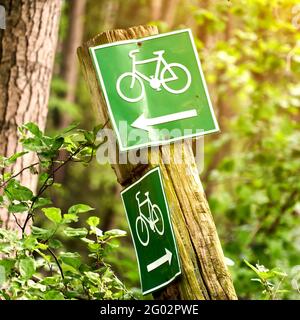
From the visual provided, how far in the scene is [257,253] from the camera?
197 inches

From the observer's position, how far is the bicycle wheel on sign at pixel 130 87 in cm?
215

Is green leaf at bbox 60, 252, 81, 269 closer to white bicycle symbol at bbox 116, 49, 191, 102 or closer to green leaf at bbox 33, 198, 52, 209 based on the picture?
green leaf at bbox 33, 198, 52, 209

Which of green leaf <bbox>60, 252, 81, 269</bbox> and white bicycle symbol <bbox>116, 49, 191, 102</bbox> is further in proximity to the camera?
green leaf <bbox>60, 252, 81, 269</bbox>

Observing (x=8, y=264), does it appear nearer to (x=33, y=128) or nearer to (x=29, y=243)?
→ (x=29, y=243)

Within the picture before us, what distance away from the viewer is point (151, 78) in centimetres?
218

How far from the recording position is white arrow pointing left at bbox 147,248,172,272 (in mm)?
2080

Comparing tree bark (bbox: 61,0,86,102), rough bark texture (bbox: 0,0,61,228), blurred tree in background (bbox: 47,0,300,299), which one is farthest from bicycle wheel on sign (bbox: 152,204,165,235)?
tree bark (bbox: 61,0,86,102)

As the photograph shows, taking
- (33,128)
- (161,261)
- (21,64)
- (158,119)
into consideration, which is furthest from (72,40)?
(161,261)

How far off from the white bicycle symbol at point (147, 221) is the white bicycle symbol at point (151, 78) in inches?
13.0

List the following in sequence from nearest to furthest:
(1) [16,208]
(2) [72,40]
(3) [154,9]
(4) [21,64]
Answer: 1. (1) [16,208]
2. (4) [21,64]
3. (3) [154,9]
4. (2) [72,40]

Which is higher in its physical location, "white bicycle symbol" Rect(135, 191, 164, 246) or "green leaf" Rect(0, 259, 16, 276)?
"white bicycle symbol" Rect(135, 191, 164, 246)

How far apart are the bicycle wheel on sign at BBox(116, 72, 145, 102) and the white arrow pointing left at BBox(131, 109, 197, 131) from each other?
0.07 metres

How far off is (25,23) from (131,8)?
1143cm

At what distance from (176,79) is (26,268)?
772mm
